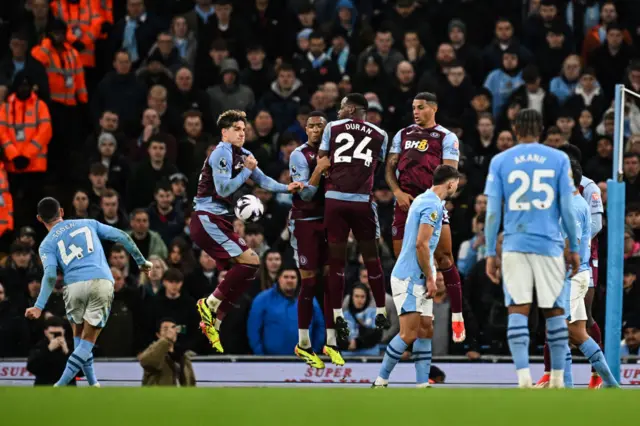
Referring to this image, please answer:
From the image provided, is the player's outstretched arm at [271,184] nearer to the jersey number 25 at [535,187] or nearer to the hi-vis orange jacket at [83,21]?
the jersey number 25 at [535,187]

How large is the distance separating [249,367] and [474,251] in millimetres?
3813

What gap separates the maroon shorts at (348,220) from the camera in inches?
699

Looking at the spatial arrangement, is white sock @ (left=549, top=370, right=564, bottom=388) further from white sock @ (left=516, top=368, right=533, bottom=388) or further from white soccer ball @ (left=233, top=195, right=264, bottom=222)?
white soccer ball @ (left=233, top=195, right=264, bottom=222)

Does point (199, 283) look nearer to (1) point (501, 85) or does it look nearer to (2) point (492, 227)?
(1) point (501, 85)

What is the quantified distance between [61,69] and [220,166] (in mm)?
8383

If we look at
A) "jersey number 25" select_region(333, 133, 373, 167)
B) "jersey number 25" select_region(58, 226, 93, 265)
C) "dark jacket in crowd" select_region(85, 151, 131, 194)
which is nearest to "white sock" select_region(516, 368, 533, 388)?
"jersey number 25" select_region(333, 133, 373, 167)

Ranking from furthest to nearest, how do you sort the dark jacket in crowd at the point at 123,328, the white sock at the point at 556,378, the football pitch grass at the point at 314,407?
1. the dark jacket in crowd at the point at 123,328
2. the white sock at the point at 556,378
3. the football pitch grass at the point at 314,407

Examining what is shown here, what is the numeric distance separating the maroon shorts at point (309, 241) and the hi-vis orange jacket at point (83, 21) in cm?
925

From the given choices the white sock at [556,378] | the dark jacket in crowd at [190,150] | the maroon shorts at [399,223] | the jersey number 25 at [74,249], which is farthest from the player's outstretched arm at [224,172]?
the dark jacket in crowd at [190,150]

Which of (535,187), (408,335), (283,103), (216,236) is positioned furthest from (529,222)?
(283,103)

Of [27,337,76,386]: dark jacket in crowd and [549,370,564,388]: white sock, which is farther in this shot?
[27,337,76,386]: dark jacket in crowd

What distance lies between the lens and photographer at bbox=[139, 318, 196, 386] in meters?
18.4

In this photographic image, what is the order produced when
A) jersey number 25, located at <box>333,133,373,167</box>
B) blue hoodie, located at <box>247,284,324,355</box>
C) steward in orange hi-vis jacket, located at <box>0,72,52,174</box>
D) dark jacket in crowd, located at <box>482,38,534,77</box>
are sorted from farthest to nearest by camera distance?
dark jacket in crowd, located at <box>482,38,534,77</box> → steward in orange hi-vis jacket, located at <box>0,72,52,174</box> → blue hoodie, located at <box>247,284,324,355</box> → jersey number 25, located at <box>333,133,373,167</box>

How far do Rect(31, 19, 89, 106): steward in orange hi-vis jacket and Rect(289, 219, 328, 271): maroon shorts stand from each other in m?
8.29
